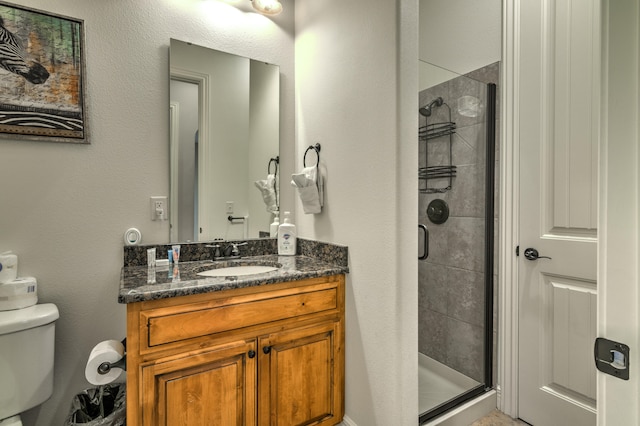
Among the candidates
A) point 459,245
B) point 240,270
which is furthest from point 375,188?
point 459,245

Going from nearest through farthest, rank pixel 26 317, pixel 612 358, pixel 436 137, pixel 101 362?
pixel 612 358, pixel 101 362, pixel 26 317, pixel 436 137

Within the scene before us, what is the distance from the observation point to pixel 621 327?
1.86 feet

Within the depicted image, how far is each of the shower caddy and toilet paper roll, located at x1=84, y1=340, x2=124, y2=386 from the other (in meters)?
1.94

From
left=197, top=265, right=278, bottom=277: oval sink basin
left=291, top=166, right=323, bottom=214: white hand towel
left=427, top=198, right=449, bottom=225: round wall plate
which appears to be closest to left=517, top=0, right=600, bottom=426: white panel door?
left=427, top=198, right=449, bottom=225: round wall plate

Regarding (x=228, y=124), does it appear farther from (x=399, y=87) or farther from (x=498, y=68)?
(x=498, y=68)

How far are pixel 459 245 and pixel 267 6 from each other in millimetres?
1899

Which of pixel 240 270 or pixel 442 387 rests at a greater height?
pixel 240 270

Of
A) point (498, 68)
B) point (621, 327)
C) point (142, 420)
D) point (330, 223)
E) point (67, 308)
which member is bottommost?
point (142, 420)

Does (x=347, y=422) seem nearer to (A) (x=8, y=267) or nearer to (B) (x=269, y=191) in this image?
(B) (x=269, y=191)

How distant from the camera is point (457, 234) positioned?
220cm

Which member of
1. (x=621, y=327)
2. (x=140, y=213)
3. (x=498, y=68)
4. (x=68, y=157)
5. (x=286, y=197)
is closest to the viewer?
(x=621, y=327)

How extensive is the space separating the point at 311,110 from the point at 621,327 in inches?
70.6

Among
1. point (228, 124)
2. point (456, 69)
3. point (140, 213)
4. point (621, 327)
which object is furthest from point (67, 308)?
point (456, 69)

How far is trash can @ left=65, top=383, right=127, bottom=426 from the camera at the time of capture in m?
1.37
